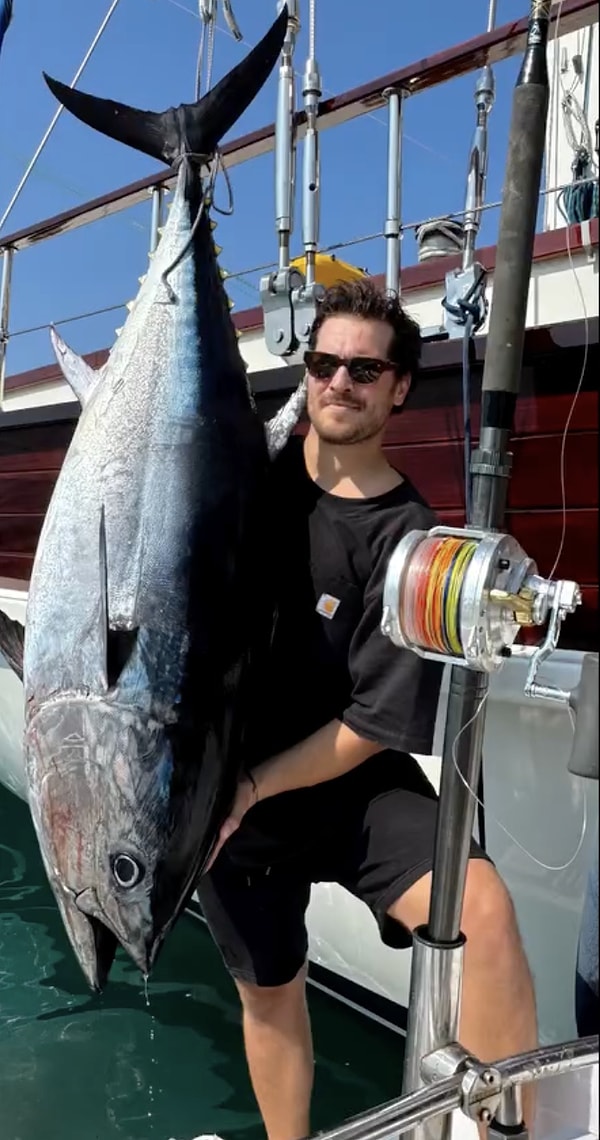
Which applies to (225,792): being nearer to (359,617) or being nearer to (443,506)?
(359,617)

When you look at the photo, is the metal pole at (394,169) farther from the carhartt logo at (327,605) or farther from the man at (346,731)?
the carhartt logo at (327,605)

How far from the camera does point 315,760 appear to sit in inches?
59.4

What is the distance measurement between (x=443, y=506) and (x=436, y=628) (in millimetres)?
996

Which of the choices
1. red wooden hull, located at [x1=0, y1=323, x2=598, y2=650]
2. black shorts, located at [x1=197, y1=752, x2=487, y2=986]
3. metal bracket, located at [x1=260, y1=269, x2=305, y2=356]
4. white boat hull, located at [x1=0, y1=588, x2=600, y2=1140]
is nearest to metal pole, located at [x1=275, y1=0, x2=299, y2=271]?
metal bracket, located at [x1=260, y1=269, x2=305, y2=356]

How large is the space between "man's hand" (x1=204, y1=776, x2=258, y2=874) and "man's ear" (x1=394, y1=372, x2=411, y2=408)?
706mm

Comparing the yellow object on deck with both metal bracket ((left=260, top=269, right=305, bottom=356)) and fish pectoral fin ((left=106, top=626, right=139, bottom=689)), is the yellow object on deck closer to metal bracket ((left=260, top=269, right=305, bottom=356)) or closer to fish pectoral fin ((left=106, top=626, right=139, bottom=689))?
metal bracket ((left=260, top=269, right=305, bottom=356))

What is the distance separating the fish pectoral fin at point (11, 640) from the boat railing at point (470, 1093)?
1.05 meters

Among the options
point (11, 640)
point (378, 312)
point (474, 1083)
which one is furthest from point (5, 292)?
point (474, 1083)

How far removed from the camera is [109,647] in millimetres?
1488

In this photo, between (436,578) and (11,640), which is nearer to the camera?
(436,578)

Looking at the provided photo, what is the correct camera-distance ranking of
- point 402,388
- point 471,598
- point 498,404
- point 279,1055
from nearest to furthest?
point 471,598
point 498,404
point 402,388
point 279,1055

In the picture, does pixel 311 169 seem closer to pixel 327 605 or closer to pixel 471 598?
pixel 327 605

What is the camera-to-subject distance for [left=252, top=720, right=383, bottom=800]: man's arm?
147 centimetres

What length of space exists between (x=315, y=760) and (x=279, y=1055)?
0.67 meters
